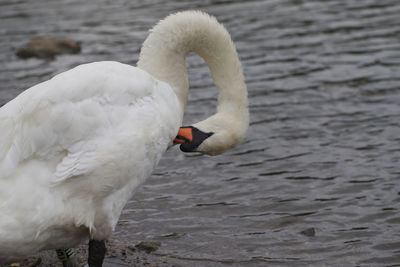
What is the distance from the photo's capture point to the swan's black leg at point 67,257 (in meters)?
6.18

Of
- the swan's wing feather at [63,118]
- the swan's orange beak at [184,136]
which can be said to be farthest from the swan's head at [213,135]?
the swan's wing feather at [63,118]

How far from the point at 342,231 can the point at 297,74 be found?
17.3 ft

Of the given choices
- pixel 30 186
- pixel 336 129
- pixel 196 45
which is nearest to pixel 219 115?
pixel 196 45

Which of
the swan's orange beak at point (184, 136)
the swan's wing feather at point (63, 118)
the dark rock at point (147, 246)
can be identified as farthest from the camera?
the dark rock at point (147, 246)

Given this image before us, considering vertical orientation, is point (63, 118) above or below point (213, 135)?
above

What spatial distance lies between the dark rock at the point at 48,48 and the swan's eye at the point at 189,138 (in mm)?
9303

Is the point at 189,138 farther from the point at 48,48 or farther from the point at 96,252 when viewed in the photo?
the point at 48,48

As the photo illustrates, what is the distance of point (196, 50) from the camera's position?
6445 mm

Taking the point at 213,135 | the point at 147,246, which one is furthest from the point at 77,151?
the point at 147,246

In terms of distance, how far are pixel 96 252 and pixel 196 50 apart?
2.09 metres

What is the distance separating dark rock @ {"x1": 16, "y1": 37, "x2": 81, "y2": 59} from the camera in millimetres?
14664

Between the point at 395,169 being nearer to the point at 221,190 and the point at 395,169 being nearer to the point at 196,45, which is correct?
the point at 221,190

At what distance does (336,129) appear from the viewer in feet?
31.9

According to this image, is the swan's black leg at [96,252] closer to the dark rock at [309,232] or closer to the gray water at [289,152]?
the gray water at [289,152]
